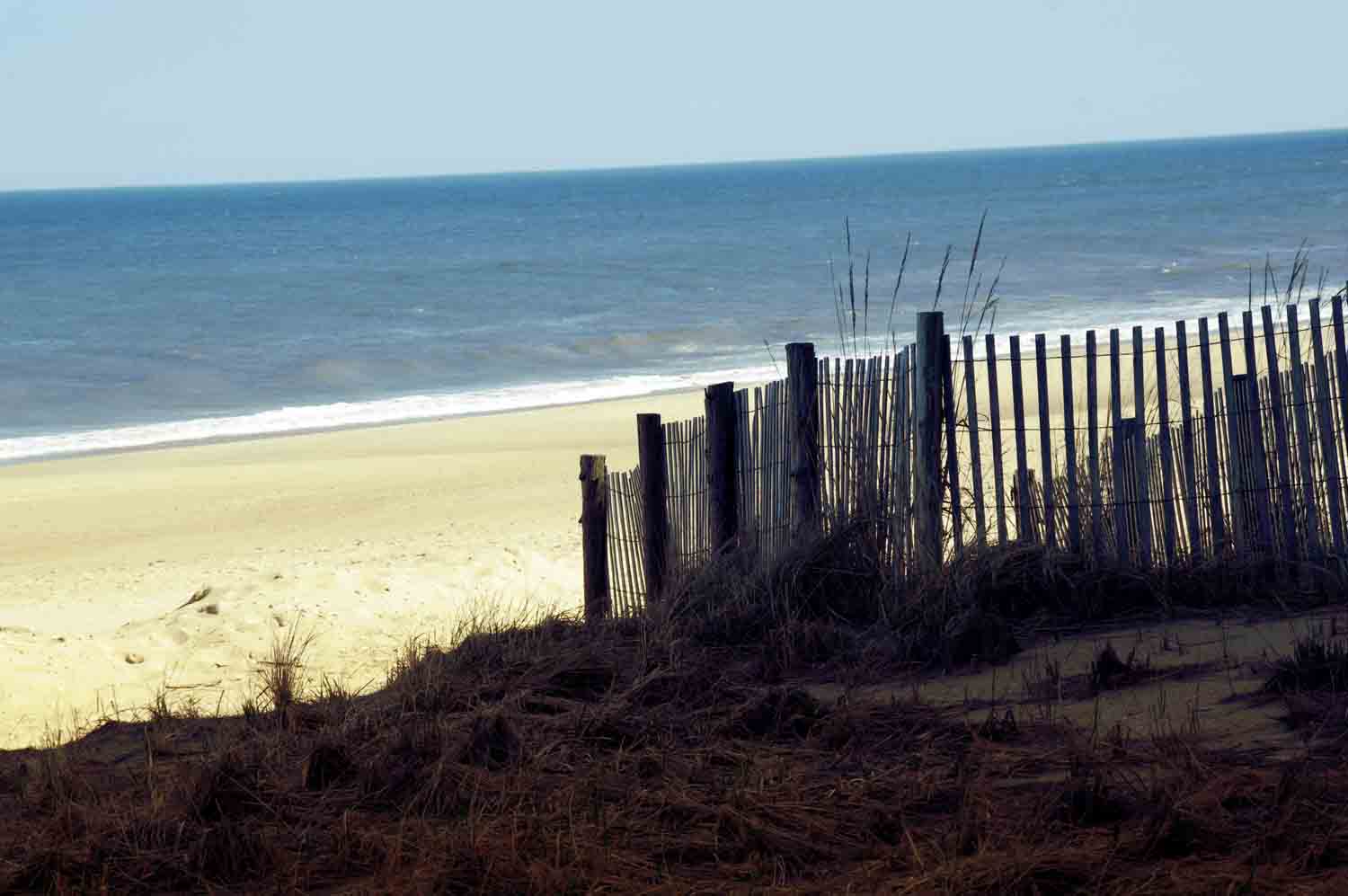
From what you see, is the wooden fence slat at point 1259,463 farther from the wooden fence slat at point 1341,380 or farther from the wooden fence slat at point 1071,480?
the wooden fence slat at point 1071,480

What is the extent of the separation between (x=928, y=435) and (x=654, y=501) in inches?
58.2

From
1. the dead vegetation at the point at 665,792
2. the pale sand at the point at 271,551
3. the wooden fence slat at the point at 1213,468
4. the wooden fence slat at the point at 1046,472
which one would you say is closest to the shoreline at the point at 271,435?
the pale sand at the point at 271,551

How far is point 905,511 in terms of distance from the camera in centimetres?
559

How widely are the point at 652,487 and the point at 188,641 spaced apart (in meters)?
2.79

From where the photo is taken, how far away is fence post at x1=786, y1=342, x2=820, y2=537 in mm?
5781

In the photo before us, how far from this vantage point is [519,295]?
128ft

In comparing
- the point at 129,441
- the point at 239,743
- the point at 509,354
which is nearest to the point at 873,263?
the point at 509,354

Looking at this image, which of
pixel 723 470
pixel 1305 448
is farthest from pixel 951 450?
pixel 1305 448

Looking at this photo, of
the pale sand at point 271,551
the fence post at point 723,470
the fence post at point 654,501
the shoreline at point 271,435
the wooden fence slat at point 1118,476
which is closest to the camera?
the wooden fence slat at point 1118,476

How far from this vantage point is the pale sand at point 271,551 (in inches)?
277

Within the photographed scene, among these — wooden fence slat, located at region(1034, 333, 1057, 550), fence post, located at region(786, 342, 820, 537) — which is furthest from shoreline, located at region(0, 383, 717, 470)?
wooden fence slat, located at region(1034, 333, 1057, 550)

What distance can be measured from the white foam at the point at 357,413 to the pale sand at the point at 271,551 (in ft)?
3.16

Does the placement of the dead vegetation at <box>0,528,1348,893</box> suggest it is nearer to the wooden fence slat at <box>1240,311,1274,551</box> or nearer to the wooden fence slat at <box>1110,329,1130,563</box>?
the wooden fence slat at <box>1110,329,1130,563</box>

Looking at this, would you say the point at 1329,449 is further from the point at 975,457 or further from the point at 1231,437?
the point at 975,457
